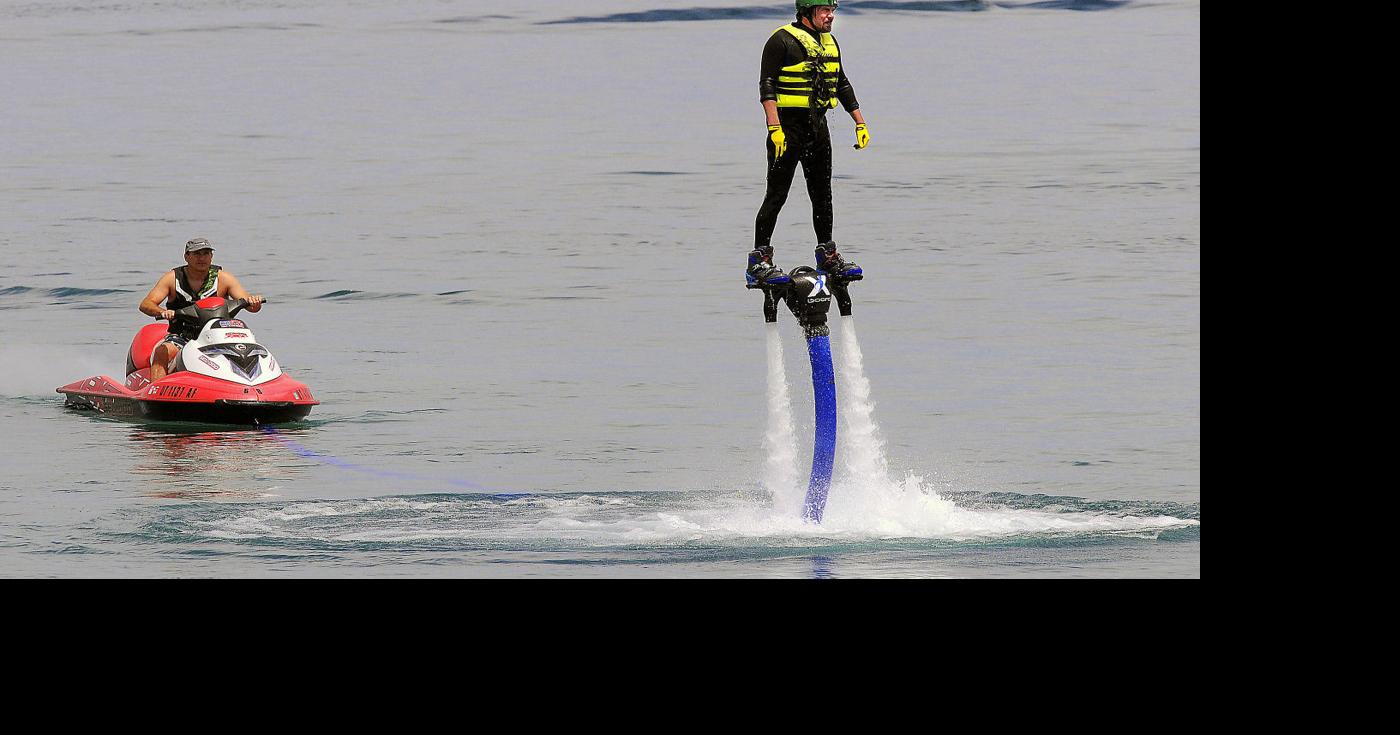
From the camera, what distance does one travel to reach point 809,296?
50.1ft

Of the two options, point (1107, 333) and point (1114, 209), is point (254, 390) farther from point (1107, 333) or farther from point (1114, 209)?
point (1114, 209)

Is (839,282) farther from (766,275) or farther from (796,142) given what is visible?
(796,142)

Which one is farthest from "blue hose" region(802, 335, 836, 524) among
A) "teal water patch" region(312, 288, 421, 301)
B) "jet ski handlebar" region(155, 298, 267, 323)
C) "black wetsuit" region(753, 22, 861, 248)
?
"teal water patch" region(312, 288, 421, 301)

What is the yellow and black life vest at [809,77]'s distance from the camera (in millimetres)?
14898

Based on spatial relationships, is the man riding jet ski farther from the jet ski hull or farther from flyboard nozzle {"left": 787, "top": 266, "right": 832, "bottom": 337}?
flyboard nozzle {"left": 787, "top": 266, "right": 832, "bottom": 337}

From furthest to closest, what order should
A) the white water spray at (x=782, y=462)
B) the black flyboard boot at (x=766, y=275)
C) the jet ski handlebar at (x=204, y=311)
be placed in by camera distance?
the jet ski handlebar at (x=204, y=311) → the white water spray at (x=782, y=462) → the black flyboard boot at (x=766, y=275)

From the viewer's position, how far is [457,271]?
36.3 metres

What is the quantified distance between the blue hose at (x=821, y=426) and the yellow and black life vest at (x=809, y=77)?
159 cm

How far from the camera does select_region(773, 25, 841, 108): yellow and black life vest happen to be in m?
14.9

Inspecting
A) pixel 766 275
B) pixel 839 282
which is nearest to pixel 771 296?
pixel 766 275

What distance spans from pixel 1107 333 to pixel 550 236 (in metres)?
14.3

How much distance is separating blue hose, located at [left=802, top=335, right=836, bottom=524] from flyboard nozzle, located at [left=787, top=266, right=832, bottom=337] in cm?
14

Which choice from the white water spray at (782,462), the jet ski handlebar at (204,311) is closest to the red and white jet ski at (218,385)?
the jet ski handlebar at (204,311)

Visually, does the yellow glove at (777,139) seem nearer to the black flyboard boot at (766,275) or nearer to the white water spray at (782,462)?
the black flyboard boot at (766,275)
